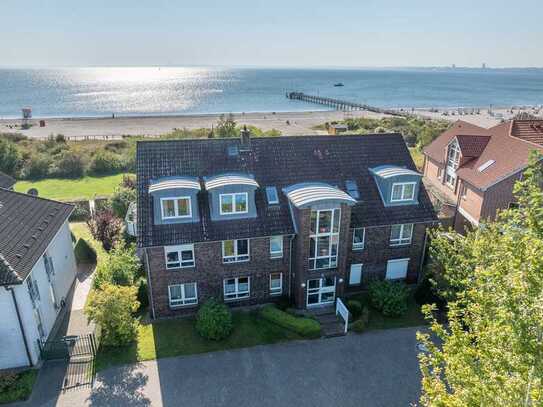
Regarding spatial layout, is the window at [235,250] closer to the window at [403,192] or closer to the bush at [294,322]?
the bush at [294,322]

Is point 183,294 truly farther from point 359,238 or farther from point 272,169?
point 359,238

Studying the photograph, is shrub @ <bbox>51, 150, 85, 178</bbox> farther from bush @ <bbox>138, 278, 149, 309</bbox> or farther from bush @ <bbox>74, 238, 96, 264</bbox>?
bush @ <bbox>138, 278, 149, 309</bbox>

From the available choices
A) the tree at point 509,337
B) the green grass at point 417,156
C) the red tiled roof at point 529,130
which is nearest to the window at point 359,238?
the tree at point 509,337

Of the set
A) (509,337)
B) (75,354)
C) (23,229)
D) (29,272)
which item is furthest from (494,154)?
(23,229)

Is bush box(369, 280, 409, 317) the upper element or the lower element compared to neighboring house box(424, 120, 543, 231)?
lower

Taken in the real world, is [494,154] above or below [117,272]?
above

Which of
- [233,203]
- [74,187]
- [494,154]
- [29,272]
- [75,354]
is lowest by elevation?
[75,354]

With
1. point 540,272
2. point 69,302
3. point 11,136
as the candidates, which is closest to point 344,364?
point 540,272

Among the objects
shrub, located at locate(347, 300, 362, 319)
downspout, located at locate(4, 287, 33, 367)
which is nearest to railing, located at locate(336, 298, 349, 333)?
shrub, located at locate(347, 300, 362, 319)
